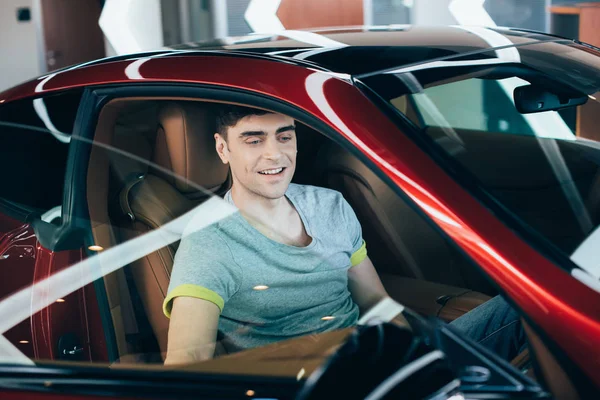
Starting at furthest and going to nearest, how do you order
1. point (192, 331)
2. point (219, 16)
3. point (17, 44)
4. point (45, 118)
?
point (17, 44) → point (219, 16) → point (45, 118) → point (192, 331)

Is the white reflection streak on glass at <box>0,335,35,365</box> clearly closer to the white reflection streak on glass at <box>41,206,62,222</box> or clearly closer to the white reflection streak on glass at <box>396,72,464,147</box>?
the white reflection streak on glass at <box>41,206,62,222</box>

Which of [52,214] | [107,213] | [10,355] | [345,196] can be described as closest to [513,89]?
[345,196]

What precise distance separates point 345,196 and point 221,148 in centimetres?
28

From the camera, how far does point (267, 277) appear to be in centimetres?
157

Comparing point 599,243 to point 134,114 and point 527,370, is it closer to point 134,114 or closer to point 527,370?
point 527,370

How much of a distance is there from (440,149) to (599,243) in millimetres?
400

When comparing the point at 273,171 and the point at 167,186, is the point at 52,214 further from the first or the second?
the point at 273,171

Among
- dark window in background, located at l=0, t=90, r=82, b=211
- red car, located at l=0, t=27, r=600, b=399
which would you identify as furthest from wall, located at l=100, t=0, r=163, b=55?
red car, located at l=0, t=27, r=600, b=399

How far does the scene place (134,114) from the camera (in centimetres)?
178

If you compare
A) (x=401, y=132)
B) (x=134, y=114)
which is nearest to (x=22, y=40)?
(x=134, y=114)

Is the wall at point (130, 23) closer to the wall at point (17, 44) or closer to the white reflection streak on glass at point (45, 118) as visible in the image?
the wall at point (17, 44)

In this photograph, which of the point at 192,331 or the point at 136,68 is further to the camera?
the point at 136,68

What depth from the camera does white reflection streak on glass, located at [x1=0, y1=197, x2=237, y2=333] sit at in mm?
1658

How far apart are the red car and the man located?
38mm
